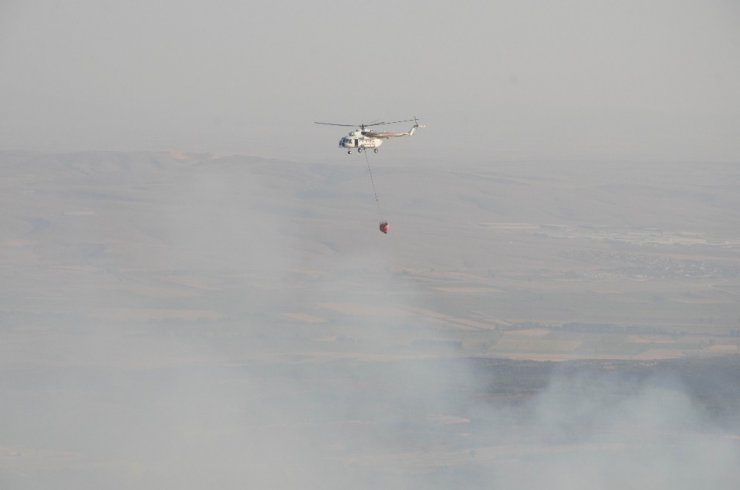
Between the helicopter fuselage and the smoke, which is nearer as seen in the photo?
the helicopter fuselage

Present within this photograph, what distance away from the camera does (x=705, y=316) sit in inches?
6816

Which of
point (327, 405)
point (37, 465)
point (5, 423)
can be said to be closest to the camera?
point (37, 465)

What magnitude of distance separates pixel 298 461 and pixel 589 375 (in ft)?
149

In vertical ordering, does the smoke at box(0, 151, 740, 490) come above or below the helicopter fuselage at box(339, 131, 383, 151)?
below

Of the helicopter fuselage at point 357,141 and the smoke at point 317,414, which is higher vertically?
the helicopter fuselage at point 357,141

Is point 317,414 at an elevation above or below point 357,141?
below

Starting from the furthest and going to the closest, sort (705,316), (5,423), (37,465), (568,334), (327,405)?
(705,316) → (568,334) → (327,405) → (5,423) → (37,465)

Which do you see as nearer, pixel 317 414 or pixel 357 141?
pixel 357 141

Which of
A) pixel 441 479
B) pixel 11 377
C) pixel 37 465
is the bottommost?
pixel 441 479

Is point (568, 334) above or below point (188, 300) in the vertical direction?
below

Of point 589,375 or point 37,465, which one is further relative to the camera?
point 589,375

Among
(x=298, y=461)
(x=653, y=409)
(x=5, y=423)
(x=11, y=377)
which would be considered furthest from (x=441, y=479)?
(x=11, y=377)

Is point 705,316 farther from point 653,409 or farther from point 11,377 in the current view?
point 11,377

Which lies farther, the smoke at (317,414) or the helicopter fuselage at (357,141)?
the smoke at (317,414)
